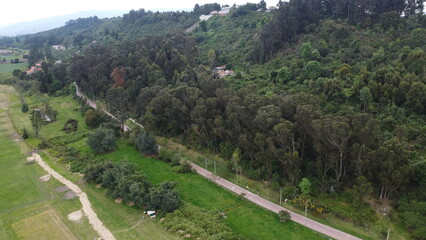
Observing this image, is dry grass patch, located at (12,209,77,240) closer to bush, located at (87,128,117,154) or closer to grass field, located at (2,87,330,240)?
grass field, located at (2,87,330,240)

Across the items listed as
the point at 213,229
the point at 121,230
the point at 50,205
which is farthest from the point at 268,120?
the point at 50,205

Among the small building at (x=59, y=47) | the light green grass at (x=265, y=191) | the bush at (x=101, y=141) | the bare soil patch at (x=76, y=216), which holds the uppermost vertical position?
the small building at (x=59, y=47)

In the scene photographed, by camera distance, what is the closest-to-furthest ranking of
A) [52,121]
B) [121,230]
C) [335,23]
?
[121,230], [52,121], [335,23]

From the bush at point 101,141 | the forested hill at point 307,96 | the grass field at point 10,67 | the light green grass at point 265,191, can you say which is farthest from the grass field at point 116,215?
the grass field at point 10,67

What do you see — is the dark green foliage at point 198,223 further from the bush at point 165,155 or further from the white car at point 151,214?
the bush at point 165,155

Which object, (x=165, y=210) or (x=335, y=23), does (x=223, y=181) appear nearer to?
(x=165, y=210)

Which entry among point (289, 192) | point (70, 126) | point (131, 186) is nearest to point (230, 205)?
point (289, 192)
